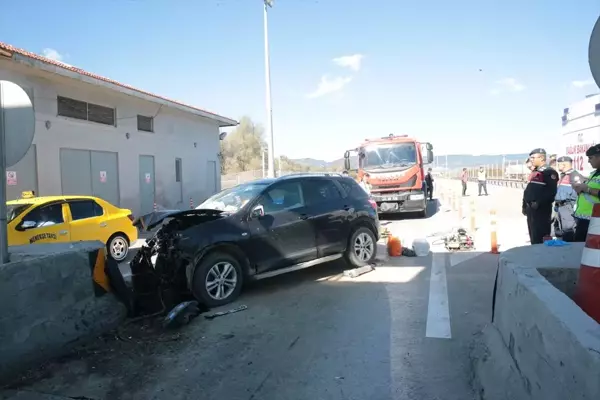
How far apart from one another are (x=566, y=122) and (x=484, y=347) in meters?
11.7

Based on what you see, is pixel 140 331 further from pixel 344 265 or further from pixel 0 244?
pixel 344 265

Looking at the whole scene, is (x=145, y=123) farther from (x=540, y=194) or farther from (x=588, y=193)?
(x=588, y=193)

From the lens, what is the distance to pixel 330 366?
384 centimetres

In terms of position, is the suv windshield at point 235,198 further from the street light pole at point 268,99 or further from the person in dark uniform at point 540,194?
the street light pole at point 268,99

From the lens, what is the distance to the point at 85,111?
1423 centimetres

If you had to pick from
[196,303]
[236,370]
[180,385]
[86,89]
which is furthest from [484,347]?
[86,89]

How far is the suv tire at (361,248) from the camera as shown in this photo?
7424mm

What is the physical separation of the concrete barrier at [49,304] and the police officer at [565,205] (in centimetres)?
636

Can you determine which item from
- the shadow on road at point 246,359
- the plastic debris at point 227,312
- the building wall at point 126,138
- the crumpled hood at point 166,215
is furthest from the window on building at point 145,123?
the shadow on road at point 246,359

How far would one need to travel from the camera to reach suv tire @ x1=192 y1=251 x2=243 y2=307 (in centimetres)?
553

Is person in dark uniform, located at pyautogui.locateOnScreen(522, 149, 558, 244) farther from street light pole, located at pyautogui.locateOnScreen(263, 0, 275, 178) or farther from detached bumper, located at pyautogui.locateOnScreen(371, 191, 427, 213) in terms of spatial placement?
street light pole, located at pyautogui.locateOnScreen(263, 0, 275, 178)

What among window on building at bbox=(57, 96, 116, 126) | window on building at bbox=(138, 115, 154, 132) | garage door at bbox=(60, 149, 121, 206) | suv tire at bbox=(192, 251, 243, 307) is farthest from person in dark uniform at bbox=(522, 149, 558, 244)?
window on building at bbox=(138, 115, 154, 132)

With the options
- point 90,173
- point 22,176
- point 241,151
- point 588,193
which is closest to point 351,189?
point 588,193

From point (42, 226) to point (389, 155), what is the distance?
11.4m
